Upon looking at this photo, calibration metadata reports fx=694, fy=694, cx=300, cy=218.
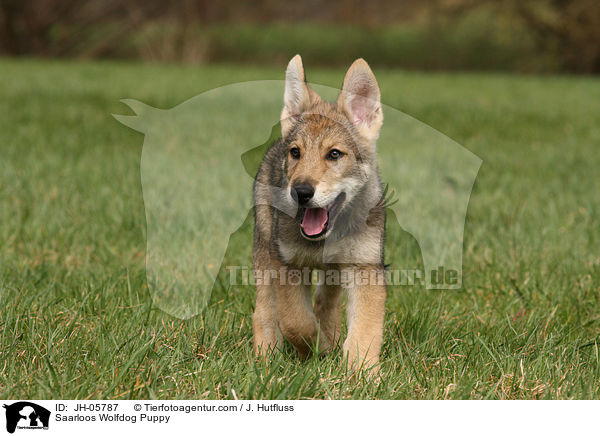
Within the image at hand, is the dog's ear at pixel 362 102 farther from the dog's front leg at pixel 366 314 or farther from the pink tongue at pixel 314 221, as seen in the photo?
the dog's front leg at pixel 366 314

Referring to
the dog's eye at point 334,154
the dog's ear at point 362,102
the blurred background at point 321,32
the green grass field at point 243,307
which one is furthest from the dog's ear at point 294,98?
the blurred background at point 321,32

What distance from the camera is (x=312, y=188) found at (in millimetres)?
2805

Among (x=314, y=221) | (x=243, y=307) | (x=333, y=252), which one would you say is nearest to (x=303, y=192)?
(x=314, y=221)

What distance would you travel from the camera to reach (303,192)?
2.79m

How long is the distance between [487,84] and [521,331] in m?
15.9

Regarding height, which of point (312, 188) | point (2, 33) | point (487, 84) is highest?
point (2, 33)

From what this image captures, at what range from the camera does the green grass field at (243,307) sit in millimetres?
2631

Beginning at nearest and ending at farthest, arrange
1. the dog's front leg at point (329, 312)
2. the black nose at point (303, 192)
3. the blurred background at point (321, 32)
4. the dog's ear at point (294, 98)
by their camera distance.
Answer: the black nose at point (303, 192), the dog's ear at point (294, 98), the dog's front leg at point (329, 312), the blurred background at point (321, 32)

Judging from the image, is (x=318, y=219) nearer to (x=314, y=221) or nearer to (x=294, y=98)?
(x=314, y=221)

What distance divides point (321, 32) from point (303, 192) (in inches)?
1158
